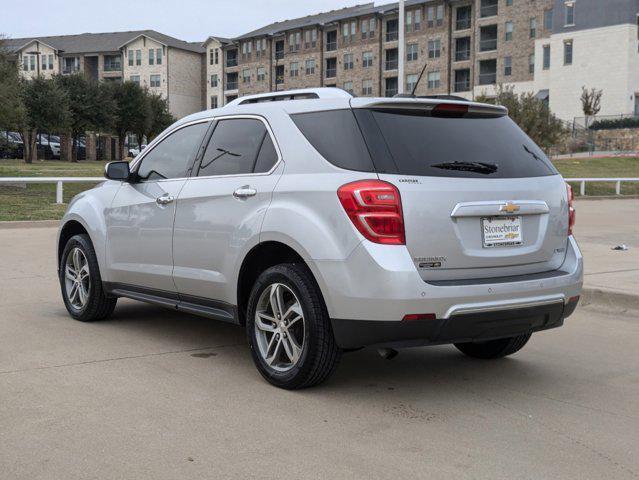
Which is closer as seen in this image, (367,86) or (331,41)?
(367,86)

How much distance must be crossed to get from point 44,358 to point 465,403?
3.03 meters

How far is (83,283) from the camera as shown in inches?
290

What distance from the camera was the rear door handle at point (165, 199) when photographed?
6220 mm

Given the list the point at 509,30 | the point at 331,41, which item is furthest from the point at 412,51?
the point at 331,41

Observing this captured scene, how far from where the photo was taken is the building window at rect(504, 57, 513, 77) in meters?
73.1

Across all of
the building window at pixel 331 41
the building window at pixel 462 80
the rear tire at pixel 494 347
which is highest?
the building window at pixel 331 41

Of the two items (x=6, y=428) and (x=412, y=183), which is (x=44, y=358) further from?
(x=412, y=183)

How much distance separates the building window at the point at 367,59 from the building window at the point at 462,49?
10063 mm

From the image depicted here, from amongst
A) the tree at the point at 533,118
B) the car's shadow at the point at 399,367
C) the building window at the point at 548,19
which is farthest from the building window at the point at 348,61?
the car's shadow at the point at 399,367

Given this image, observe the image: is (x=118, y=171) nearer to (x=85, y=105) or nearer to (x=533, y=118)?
(x=533, y=118)

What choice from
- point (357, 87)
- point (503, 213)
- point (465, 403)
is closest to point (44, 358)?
point (465, 403)

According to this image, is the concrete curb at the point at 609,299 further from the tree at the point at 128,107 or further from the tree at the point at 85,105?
the tree at the point at 128,107

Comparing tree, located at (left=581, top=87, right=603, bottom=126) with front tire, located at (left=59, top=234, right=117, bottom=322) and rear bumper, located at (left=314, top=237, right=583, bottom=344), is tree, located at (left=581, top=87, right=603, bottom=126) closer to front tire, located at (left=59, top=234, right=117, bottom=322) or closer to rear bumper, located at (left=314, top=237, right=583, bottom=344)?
front tire, located at (left=59, top=234, right=117, bottom=322)

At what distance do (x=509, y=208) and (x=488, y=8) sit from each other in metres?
74.0
